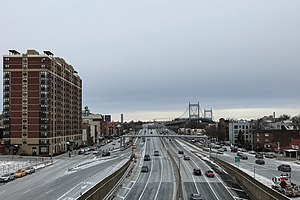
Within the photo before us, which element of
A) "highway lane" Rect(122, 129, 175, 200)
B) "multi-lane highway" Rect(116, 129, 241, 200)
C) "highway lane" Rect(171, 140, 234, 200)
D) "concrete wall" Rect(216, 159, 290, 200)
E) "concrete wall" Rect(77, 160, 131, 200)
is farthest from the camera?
"highway lane" Rect(171, 140, 234, 200)

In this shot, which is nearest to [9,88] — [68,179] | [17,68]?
[17,68]

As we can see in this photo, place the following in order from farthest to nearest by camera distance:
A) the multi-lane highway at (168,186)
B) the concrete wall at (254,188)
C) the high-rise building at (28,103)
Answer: the high-rise building at (28,103) → the multi-lane highway at (168,186) → the concrete wall at (254,188)

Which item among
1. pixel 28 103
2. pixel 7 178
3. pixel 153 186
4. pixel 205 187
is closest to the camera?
pixel 205 187

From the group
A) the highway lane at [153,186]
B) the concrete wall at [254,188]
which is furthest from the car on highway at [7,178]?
the concrete wall at [254,188]

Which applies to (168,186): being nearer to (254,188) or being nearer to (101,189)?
(254,188)

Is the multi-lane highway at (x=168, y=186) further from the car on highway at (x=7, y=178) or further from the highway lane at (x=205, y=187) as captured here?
the car on highway at (x=7, y=178)

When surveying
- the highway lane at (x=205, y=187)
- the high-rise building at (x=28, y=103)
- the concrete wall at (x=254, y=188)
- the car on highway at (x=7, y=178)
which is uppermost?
the high-rise building at (x=28, y=103)

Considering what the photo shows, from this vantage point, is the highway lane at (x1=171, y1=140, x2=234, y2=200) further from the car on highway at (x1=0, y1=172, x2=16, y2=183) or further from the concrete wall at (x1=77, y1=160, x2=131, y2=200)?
the car on highway at (x1=0, y1=172, x2=16, y2=183)

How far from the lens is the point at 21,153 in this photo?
93.7 metres

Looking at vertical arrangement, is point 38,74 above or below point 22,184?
above

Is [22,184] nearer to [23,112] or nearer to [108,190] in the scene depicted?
[108,190]

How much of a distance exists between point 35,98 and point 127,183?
176 feet

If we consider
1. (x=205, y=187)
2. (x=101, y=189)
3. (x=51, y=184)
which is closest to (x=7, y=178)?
(x=51, y=184)

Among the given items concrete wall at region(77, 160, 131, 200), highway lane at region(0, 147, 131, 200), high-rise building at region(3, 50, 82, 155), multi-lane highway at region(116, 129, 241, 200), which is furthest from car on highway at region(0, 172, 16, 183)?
high-rise building at region(3, 50, 82, 155)
